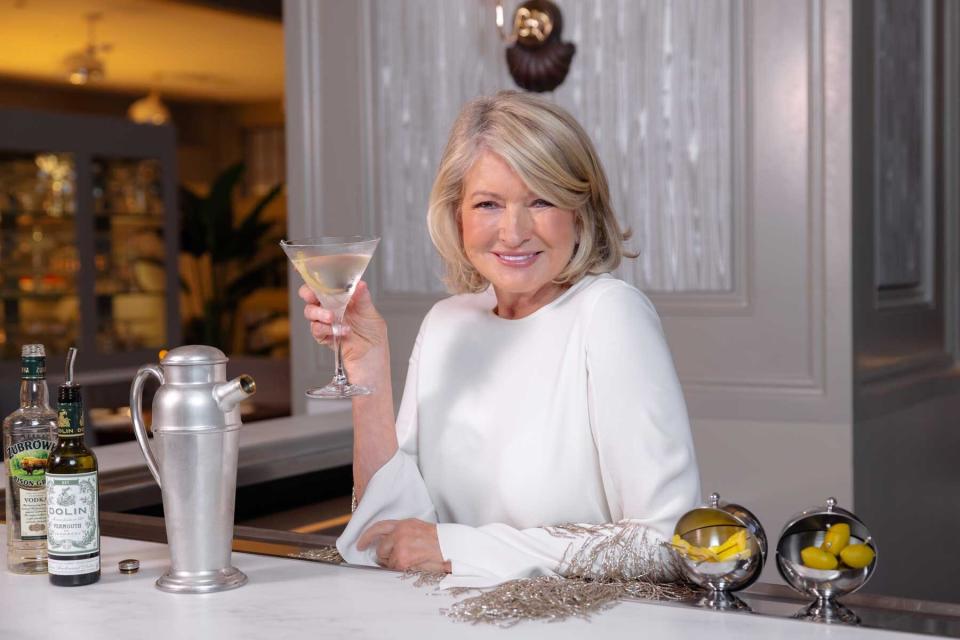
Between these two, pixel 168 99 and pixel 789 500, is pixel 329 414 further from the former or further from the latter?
pixel 168 99

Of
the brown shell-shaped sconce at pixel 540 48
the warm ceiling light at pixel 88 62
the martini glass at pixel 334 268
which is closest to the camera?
the martini glass at pixel 334 268

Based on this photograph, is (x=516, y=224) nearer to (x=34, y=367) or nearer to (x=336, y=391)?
(x=336, y=391)

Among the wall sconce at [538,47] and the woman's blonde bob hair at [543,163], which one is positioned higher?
the wall sconce at [538,47]

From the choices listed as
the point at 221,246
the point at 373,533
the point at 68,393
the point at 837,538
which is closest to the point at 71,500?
the point at 68,393

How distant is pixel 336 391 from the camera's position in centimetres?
138

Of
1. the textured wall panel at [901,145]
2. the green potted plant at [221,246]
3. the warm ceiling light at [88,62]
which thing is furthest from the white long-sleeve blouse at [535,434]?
the green potted plant at [221,246]

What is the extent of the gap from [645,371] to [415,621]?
0.50m

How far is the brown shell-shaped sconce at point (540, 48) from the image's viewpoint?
3363 mm

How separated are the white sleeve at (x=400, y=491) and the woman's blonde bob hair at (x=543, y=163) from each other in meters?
0.31

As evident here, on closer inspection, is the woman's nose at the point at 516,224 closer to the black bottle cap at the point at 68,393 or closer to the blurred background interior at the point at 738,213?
the black bottle cap at the point at 68,393

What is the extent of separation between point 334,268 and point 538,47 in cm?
214

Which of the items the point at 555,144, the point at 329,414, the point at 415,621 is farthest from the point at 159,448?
the point at 329,414

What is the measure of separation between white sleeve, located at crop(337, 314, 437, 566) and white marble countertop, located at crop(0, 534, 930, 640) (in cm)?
20

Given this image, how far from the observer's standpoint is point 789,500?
311cm
